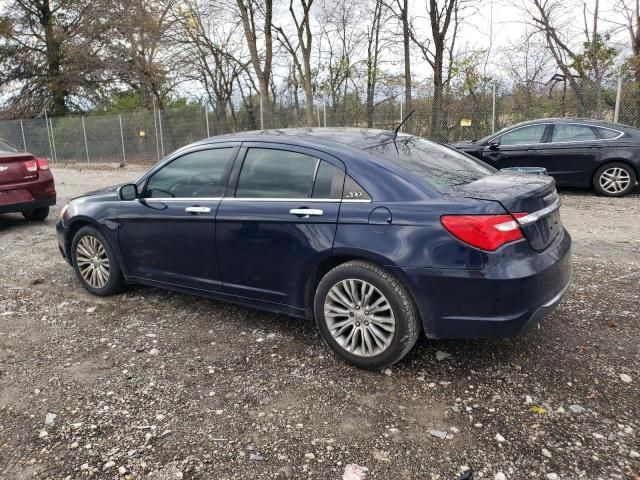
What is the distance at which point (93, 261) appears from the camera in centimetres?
500

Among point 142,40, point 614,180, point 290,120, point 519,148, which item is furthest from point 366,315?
point 142,40

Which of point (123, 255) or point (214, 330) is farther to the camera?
point (123, 255)

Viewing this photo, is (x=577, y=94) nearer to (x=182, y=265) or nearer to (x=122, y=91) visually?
(x=182, y=265)

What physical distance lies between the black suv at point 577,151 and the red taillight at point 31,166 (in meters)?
8.03

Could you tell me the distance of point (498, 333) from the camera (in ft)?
9.99

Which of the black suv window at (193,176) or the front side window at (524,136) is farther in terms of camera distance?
the front side window at (524,136)

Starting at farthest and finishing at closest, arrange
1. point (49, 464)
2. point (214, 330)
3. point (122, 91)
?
point (122, 91) → point (214, 330) → point (49, 464)

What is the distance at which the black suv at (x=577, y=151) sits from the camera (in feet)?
30.8

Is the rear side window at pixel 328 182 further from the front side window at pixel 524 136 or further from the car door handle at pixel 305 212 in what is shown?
the front side window at pixel 524 136

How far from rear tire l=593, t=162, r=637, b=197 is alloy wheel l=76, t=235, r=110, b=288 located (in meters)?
8.57

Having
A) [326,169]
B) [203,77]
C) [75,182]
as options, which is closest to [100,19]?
[203,77]

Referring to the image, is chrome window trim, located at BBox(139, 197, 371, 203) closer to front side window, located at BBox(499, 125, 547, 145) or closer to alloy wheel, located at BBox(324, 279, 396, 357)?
alloy wheel, located at BBox(324, 279, 396, 357)

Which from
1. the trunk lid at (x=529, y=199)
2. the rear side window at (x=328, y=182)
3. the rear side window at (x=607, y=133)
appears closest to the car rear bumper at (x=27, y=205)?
the rear side window at (x=328, y=182)

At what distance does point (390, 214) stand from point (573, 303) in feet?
7.15
